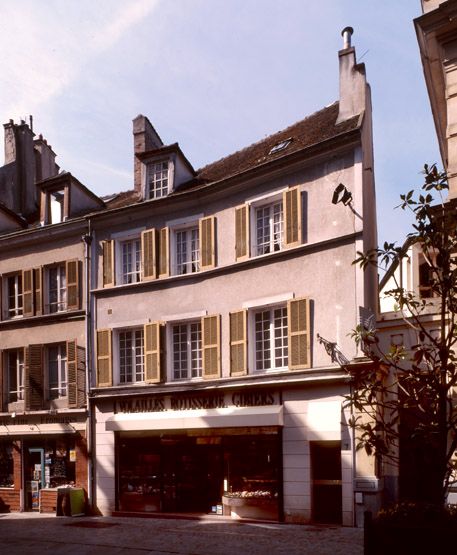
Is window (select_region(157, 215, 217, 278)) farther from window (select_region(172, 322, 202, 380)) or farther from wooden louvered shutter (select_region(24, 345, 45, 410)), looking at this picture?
wooden louvered shutter (select_region(24, 345, 45, 410))

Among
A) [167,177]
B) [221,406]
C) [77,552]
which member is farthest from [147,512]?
[167,177]

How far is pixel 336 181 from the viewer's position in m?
16.0

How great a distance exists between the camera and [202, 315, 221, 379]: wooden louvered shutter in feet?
57.7

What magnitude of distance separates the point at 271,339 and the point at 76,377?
6242 millimetres

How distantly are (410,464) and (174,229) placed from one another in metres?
8.41

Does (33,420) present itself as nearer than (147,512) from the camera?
No

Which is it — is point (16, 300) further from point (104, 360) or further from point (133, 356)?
point (133, 356)

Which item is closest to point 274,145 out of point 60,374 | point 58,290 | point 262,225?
point 262,225

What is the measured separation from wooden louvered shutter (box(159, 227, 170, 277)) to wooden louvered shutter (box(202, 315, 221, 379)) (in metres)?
1.93

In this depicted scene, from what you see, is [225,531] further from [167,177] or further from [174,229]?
[167,177]

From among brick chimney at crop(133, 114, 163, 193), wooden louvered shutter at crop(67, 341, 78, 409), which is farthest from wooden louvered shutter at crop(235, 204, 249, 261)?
wooden louvered shutter at crop(67, 341, 78, 409)

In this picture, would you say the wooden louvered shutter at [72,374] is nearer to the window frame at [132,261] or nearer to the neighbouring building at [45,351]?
the neighbouring building at [45,351]

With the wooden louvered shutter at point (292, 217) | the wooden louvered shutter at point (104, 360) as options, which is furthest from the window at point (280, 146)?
the wooden louvered shutter at point (104, 360)

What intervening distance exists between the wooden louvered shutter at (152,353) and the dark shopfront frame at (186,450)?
1405 millimetres
